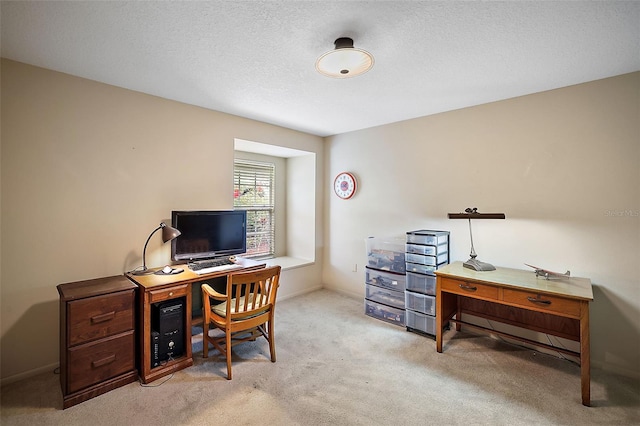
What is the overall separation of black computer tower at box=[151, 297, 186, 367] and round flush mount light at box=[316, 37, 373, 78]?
2142 millimetres

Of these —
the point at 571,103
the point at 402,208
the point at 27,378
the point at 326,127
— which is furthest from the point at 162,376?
the point at 571,103

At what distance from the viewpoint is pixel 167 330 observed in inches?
90.4

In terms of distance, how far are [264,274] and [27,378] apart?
199cm

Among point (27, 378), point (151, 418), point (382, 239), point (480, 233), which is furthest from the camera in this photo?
point (382, 239)

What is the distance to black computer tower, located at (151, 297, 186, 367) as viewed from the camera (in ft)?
7.36

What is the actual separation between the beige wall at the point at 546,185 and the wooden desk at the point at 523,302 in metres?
0.26

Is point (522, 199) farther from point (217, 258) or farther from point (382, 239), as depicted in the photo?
point (217, 258)

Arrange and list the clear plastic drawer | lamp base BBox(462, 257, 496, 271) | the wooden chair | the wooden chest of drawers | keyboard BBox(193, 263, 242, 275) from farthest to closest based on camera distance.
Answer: the clear plastic drawer, lamp base BBox(462, 257, 496, 271), keyboard BBox(193, 263, 242, 275), the wooden chair, the wooden chest of drawers

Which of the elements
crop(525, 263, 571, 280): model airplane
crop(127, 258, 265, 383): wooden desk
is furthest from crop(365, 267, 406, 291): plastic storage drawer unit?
crop(127, 258, 265, 383): wooden desk

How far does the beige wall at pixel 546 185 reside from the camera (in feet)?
7.54

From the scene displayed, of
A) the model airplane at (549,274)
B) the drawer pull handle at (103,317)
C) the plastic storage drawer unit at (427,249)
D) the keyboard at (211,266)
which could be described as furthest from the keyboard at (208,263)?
the model airplane at (549,274)

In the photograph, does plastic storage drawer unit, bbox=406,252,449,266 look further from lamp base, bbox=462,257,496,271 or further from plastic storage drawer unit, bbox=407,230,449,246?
lamp base, bbox=462,257,496,271

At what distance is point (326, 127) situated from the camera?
12.9 feet

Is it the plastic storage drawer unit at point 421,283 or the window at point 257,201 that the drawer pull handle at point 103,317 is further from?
the plastic storage drawer unit at point 421,283
